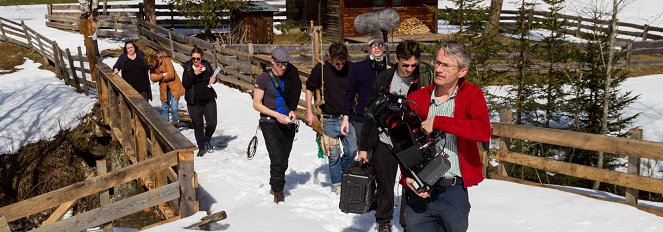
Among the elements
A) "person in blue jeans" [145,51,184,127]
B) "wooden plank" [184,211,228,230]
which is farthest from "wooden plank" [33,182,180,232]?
"person in blue jeans" [145,51,184,127]

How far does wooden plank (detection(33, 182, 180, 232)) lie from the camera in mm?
6414

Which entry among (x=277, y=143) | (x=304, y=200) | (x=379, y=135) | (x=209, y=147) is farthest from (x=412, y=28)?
(x=379, y=135)

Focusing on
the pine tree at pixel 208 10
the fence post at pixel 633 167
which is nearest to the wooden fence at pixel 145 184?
the fence post at pixel 633 167

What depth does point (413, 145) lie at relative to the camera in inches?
167

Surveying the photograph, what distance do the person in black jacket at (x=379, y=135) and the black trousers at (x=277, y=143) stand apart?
177 centimetres

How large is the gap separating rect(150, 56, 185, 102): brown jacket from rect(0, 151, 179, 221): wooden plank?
519 centimetres

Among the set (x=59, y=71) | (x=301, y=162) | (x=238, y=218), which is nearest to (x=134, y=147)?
(x=301, y=162)

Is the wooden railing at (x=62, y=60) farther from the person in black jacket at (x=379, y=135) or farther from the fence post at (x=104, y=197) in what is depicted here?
the person in black jacket at (x=379, y=135)

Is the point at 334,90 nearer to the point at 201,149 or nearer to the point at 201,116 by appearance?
the point at 201,116

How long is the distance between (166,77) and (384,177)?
22.4 feet

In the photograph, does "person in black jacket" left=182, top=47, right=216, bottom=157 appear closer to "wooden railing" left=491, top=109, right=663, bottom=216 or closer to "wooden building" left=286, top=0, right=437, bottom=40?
"wooden railing" left=491, top=109, right=663, bottom=216

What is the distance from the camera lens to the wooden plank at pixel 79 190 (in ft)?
19.6

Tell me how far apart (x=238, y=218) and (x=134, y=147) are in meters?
3.66

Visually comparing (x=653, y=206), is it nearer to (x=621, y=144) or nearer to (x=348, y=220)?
(x=621, y=144)
